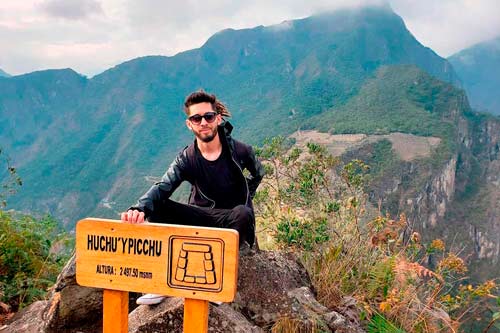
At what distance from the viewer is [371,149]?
58.0 meters

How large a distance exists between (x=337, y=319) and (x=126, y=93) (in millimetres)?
148600

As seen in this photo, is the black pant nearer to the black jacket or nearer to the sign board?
the black jacket

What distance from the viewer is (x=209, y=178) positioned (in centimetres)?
265

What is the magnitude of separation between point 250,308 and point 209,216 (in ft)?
2.12

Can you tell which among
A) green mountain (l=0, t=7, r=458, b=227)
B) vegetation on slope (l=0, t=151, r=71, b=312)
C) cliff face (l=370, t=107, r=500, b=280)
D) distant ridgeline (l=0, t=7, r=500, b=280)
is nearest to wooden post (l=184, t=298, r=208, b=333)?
vegetation on slope (l=0, t=151, r=71, b=312)

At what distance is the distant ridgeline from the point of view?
67.4 meters

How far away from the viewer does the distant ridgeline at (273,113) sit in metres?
67.4

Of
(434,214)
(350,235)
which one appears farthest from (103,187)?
(350,235)

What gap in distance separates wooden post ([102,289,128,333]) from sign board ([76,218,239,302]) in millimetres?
50

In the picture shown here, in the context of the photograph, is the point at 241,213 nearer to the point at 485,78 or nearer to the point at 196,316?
the point at 196,316

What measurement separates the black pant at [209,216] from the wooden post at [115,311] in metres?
0.66

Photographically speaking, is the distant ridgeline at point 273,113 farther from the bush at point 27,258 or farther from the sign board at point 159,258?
the sign board at point 159,258

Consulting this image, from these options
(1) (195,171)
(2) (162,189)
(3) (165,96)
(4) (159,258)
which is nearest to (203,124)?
(1) (195,171)

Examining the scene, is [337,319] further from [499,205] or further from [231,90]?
[231,90]
